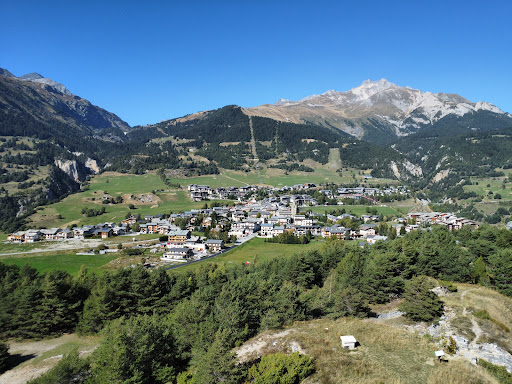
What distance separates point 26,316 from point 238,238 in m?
62.6

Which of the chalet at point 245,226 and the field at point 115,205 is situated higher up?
the field at point 115,205

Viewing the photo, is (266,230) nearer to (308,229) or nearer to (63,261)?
(308,229)

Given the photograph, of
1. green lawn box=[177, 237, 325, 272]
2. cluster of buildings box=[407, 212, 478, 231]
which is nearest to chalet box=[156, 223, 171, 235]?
green lawn box=[177, 237, 325, 272]

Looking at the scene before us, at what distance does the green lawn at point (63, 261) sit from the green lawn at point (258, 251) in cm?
2036

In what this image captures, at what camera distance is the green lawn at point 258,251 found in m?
73.1

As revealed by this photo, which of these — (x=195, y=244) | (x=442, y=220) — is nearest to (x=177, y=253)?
(x=195, y=244)

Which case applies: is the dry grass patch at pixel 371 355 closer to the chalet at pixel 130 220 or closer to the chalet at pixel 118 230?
the chalet at pixel 118 230

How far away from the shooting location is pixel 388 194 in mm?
152875

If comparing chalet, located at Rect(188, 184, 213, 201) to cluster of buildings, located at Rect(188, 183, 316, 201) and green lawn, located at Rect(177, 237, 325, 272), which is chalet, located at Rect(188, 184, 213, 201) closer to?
cluster of buildings, located at Rect(188, 183, 316, 201)

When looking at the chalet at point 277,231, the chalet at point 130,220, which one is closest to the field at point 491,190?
the chalet at point 277,231

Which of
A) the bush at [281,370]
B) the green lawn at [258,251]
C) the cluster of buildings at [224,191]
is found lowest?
the green lawn at [258,251]

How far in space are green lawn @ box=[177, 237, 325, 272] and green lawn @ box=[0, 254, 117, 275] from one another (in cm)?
2036

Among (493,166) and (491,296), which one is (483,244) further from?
(493,166)

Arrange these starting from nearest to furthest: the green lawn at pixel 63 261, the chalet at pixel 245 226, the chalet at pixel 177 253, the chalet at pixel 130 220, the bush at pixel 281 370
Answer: the bush at pixel 281 370 < the green lawn at pixel 63 261 < the chalet at pixel 177 253 < the chalet at pixel 245 226 < the chalet at pixel 130 220
